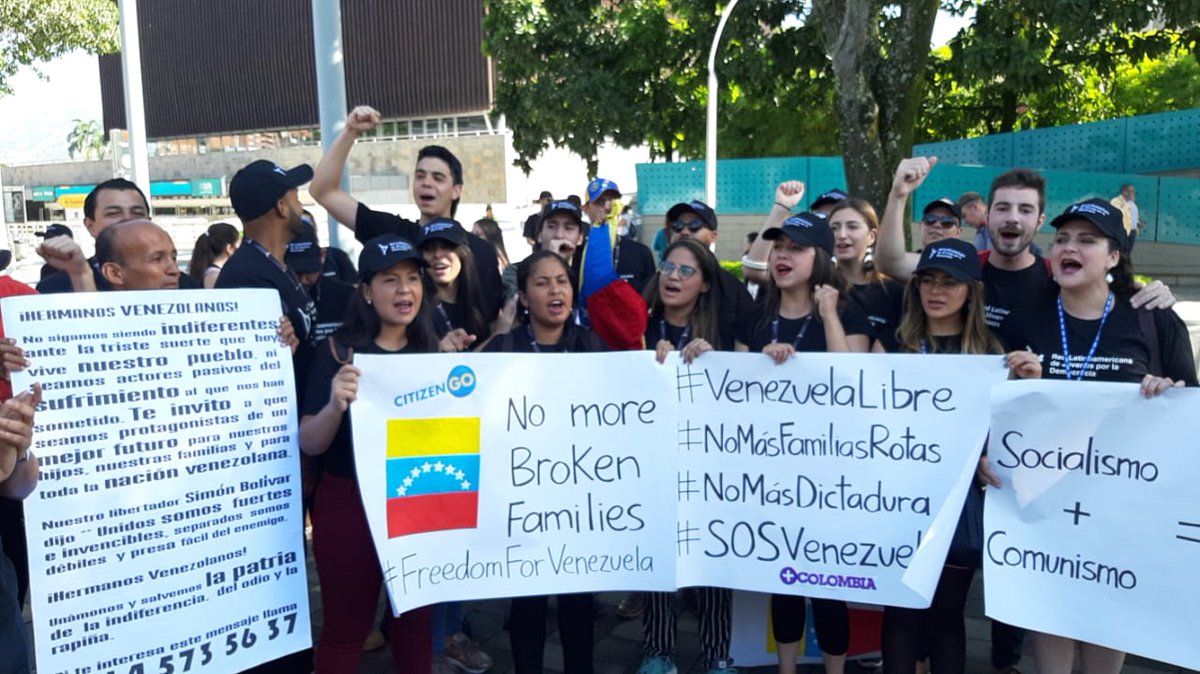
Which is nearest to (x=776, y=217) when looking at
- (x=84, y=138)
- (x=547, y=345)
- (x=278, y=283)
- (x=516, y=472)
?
(x=547, y=345)

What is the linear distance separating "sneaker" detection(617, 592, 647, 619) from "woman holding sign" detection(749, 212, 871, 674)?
3.26 feet

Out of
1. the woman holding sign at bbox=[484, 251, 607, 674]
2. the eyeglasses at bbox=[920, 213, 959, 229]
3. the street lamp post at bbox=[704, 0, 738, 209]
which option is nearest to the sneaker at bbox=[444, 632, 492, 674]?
the woman holding sign at bbox=[484, 251, 607, 674]

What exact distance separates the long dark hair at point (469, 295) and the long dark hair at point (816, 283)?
3.91 ft

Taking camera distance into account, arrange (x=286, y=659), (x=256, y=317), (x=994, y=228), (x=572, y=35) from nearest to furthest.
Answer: (x=256, y=317) → (x=286, y=659) → (x=994, y=228) → (x=572, y=35)

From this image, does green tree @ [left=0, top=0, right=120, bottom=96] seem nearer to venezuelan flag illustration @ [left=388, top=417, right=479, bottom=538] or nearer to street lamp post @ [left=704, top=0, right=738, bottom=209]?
street lamp post @ [left=704, top=0, right=738, bottom=209]

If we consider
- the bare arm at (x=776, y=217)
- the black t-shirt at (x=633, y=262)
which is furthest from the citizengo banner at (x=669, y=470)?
the black t-shirt at (x=633, y=262)

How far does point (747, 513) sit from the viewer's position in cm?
350

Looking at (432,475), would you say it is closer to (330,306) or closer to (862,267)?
(330,306)

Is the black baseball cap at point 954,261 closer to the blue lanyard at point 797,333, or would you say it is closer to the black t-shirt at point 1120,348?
the black t-shirt at point 1120,348

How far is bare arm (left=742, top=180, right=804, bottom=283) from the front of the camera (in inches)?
170


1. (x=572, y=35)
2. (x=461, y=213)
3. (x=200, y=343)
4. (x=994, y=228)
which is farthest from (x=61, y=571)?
(x=461, y=213)

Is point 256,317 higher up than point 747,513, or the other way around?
point 256,317

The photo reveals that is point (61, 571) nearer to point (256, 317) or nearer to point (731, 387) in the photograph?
point (256, 317)

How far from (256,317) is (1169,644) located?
10.3ft
